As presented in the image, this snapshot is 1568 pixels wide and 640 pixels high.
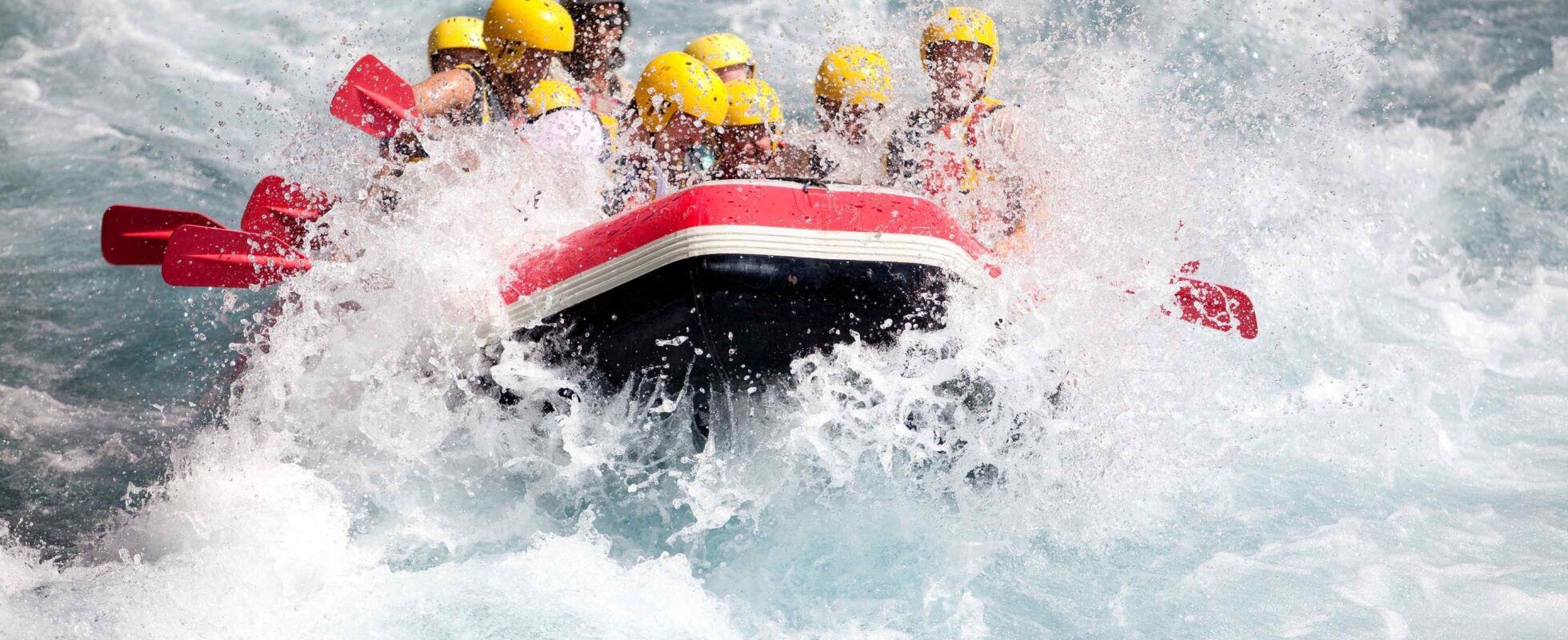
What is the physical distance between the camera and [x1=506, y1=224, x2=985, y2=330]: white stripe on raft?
313 cm

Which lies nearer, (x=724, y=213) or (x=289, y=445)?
(x=724, y=213)

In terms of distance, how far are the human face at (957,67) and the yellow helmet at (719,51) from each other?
0.84 m

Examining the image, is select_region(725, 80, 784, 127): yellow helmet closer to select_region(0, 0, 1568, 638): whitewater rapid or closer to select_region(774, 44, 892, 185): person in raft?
select_region(774, 44, 892, 185): person in raft

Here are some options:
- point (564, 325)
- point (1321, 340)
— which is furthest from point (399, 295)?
point (1321, 340)

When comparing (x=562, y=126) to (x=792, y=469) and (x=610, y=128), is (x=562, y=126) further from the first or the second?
(x=792, y=469)

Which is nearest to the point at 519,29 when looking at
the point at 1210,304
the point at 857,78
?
the point at 857,78

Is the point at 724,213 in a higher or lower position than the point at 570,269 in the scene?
higher

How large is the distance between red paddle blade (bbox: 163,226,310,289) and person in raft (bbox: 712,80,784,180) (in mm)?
1496

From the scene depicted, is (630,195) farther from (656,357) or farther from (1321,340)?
(1321,340)

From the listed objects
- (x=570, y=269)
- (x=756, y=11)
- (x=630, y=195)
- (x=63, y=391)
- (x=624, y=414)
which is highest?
(x=756, y=11)

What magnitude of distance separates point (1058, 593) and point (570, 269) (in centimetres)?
171

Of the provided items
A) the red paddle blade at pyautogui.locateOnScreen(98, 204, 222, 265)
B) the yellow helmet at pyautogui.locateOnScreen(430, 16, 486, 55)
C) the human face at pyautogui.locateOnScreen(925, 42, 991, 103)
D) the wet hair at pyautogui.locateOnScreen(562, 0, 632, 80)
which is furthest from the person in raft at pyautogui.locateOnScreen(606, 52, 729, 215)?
the red paddle blade at pyautogui.locateOnScreen(98, 204, 222, 265)

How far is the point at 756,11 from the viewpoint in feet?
26.2

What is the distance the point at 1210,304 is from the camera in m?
3.78
